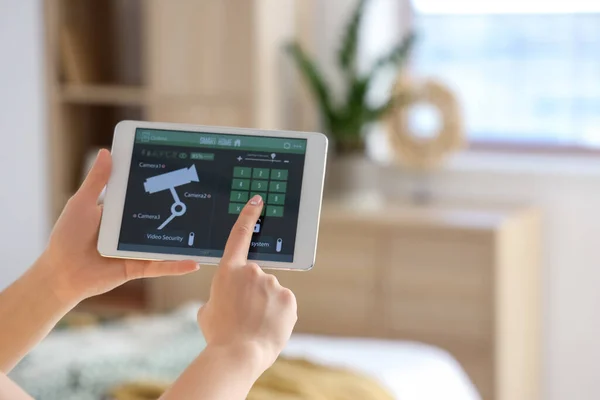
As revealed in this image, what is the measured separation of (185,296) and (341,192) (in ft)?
2.11

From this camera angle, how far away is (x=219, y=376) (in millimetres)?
943

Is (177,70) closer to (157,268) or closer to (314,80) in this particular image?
(314,80)

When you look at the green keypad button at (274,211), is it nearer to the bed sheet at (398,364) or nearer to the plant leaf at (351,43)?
the bed sheet at (398,364)

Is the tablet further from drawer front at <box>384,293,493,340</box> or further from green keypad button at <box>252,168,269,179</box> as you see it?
drawer front at <box>384,293,493,340</box>

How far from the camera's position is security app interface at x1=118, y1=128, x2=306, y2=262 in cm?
112

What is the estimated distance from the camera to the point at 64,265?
114 cm

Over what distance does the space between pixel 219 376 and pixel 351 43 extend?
231cm

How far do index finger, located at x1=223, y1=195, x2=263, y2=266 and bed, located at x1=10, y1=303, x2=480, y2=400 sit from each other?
82 cm

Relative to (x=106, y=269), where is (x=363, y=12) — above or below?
above

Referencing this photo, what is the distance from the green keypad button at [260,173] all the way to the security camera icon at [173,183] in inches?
2.9

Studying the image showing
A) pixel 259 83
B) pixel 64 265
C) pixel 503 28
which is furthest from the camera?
pixel 503 28

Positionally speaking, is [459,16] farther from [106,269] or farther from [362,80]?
[106,269]

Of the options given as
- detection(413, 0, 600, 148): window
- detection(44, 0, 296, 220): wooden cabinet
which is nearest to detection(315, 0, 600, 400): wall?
detection(413, 0, 600, 148): window

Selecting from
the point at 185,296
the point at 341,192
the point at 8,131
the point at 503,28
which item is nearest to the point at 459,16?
the point at 503,28
